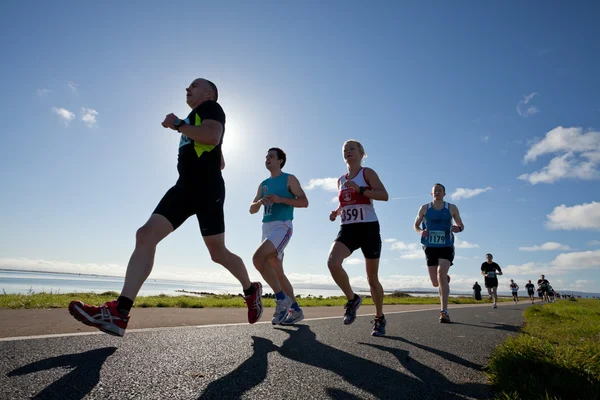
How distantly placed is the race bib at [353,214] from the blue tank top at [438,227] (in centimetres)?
261

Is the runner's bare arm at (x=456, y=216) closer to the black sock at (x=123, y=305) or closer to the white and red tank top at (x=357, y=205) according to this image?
the white and red tank top at (x=357, y=205)

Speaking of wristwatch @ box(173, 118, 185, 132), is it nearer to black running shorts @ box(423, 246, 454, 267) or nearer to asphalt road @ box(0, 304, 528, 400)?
asphalt road @ box(0, 304, 528, 400)

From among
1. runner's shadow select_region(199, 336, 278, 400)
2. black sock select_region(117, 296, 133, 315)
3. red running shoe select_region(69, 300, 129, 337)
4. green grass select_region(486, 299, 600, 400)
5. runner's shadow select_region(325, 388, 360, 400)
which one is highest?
black sock select_region(117, 296, 133, 315)

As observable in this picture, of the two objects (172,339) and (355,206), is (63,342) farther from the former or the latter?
(355,206)

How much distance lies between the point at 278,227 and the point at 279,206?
1.06 ft

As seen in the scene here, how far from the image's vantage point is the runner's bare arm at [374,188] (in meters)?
4.46

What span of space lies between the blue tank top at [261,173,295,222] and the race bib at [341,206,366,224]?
89 centimetres

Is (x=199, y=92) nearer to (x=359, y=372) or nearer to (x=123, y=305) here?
(x=123, y=305)

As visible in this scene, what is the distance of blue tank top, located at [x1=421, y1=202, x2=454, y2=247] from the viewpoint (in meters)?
6.63

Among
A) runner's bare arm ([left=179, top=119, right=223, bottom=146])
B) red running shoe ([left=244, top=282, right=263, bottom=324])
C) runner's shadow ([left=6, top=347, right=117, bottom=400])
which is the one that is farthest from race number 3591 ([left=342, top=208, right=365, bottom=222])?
runner's shadow ([left=6, top=347, right=117, bottom=400])

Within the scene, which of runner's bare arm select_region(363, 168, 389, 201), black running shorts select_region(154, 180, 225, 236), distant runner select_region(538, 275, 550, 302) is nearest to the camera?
black running shorts select_region(154, 180, 225, 236)

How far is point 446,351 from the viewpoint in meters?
3.22

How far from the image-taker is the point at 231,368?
86.7 inches

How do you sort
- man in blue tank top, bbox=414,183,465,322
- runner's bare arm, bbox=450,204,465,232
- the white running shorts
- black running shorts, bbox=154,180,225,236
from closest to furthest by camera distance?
black running shorts, bbox=154,180,225,236
the white running shorts
man in blue tank top, bbox=414,183,465,322
runner's bare arm, bbox=450,204,465,232
